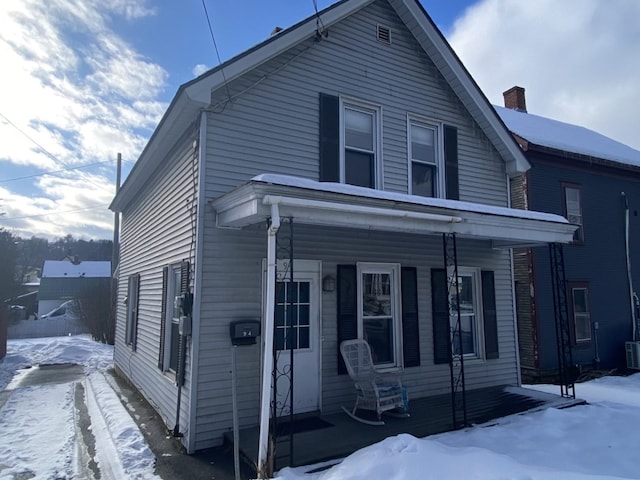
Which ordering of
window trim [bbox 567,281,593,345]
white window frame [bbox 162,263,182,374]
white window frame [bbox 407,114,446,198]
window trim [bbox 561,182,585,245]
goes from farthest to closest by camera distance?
1. window trim [bbox 561,182,585,245]
2. window trim [bbox 567,281,593,345]
3. white window frame [bbox 407,114,446,198]
4. white window frame [bbox 162,263,182,374]

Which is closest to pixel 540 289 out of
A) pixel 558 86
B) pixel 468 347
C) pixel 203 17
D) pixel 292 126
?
pixel 468 347

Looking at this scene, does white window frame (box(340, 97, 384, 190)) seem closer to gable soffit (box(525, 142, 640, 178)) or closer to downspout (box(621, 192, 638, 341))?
gable soffit (box(525, 142, 640, 178))

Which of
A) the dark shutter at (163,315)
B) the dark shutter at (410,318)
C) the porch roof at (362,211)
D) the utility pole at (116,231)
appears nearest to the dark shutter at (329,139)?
the porch roof at (362,211)

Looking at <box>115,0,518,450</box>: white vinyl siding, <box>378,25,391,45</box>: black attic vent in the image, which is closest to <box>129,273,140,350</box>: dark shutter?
<box>115,0,518,450</box>: white vinyl siding

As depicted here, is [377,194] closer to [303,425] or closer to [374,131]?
[374,131]

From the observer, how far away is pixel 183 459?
462 centimetres

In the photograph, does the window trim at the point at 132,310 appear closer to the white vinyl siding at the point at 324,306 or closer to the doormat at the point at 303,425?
the white vinyl siding at the point at 324,306

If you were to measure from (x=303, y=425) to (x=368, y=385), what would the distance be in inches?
39.7

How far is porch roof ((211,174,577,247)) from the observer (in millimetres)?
4172

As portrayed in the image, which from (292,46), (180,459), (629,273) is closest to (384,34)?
(292,46)

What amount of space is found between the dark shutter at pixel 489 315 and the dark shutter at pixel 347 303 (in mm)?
2872

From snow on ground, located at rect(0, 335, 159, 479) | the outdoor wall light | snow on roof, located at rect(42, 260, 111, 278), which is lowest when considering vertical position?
snow on ground, located at rect(0, 335, 159, 479)

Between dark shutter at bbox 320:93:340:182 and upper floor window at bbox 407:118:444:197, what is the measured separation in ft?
5.04

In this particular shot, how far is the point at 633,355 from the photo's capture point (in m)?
11.4
